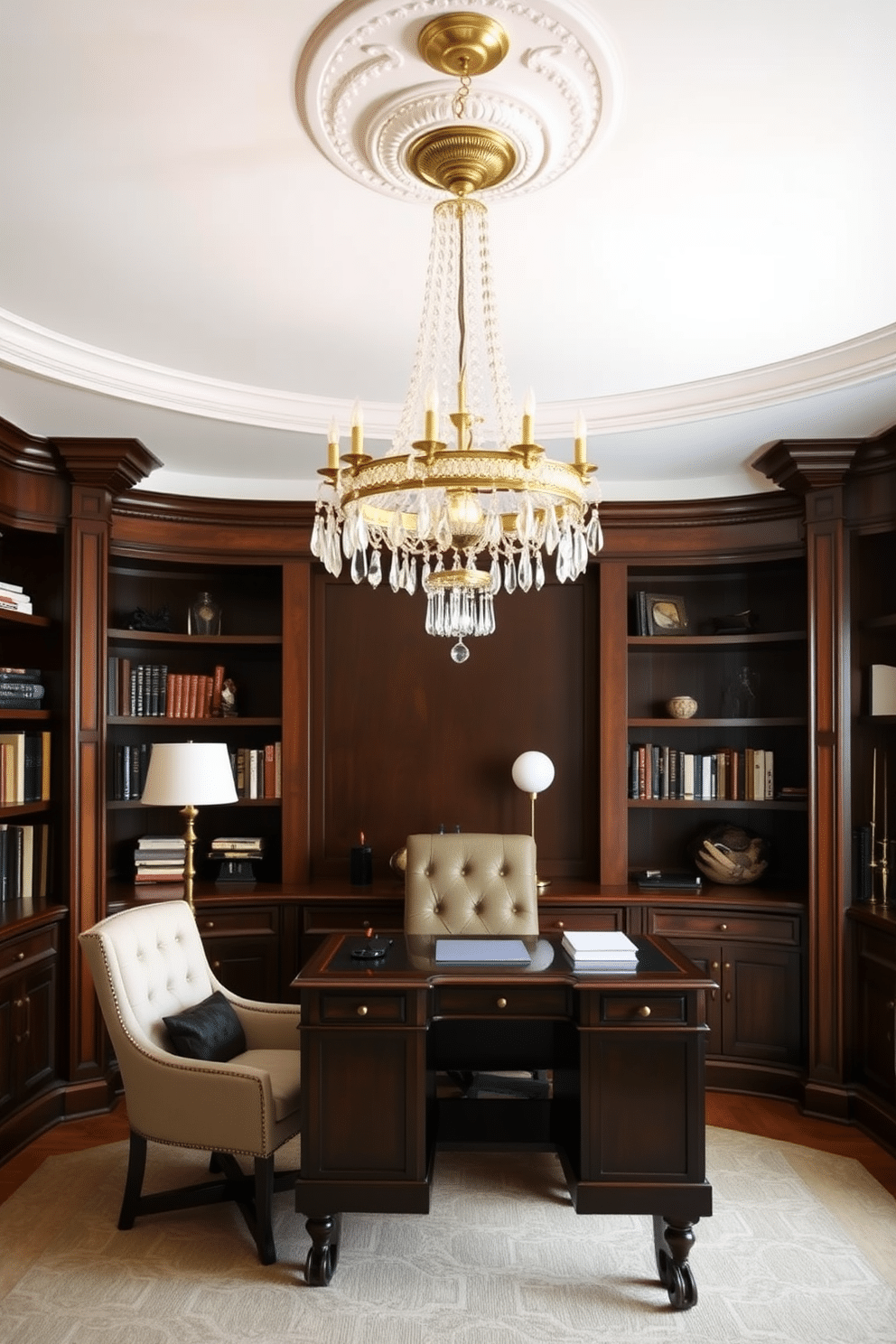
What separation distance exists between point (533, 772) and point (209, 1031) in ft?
6.54

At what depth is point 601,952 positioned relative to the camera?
322cm

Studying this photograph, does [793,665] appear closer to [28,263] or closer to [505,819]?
[505,819]

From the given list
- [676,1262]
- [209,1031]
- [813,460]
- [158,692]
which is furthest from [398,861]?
[813,460]

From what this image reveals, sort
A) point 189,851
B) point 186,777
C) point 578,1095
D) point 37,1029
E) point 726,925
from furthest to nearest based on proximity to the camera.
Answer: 1. point 726,925
2. point 189,851
3. point 37,1029
4. point 186,777
5. point 578,1095

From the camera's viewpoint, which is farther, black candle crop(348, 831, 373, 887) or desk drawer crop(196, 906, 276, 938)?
black candle crop(348, 831, 373, 887)

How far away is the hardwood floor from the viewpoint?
3734 millimetres

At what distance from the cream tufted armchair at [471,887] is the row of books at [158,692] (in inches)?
57.2

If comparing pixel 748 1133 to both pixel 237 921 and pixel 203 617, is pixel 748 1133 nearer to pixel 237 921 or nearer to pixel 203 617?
pixel 237 921

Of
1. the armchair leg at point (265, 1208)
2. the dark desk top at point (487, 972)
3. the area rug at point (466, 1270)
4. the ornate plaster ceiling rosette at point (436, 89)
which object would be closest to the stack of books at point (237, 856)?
the area rug at point (466, 1270)

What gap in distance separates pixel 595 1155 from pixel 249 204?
271cm

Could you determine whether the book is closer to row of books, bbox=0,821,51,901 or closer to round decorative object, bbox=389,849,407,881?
→ round decorative object, bbox=389,849,407,881

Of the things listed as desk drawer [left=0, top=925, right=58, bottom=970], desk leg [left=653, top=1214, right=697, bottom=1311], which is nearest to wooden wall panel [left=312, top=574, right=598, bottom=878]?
desk drawer [left=0, top=925, right=58, bottom=970]

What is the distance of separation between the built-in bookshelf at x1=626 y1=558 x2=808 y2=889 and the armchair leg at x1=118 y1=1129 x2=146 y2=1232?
2621 mm

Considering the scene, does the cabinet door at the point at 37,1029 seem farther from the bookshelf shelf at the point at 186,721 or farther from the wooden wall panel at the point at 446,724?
the wooden wall panel at the point at 446,724
